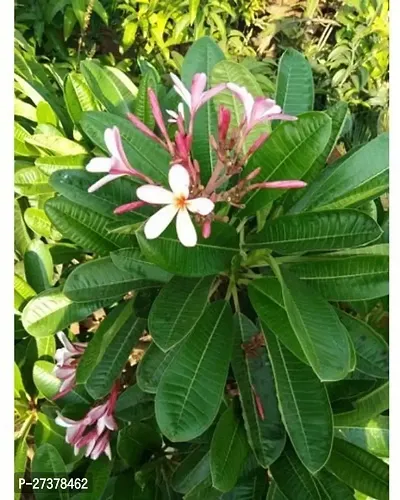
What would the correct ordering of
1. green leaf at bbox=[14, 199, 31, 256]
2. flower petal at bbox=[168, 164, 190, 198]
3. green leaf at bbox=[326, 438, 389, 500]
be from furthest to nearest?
green leaf at bbox=[14, 199, 31, 256] → green leaf at bbox=[326, 438, 389, 500] → flower petal at bbox=[168, 164, 190, 198]

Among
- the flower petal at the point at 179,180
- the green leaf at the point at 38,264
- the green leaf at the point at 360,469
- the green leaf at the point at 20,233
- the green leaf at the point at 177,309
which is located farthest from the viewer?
the green leaf at the point at 20,233

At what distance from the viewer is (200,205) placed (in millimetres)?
711

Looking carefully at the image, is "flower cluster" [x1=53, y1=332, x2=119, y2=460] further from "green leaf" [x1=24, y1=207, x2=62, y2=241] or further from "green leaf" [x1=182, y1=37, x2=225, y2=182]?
"green leaf" [x1=182, y1=37, x2=225, y2=182]

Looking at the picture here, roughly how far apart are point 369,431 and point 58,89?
3.43 feet

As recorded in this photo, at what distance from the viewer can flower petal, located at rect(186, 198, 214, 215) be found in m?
0.71

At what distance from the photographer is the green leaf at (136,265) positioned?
83cm

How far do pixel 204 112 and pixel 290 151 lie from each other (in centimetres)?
16

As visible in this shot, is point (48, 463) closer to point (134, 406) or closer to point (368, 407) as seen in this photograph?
point (134, 406)

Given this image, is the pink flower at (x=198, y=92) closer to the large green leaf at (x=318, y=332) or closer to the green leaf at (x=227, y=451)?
the large green leaf at (x=318, y=332)

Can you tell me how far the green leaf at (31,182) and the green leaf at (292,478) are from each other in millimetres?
566

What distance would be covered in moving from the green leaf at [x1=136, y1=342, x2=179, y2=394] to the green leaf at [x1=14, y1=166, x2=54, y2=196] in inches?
14.8

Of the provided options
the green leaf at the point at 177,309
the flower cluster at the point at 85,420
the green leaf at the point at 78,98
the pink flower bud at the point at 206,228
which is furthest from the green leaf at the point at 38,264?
the pink flower bud at the point at 206,228

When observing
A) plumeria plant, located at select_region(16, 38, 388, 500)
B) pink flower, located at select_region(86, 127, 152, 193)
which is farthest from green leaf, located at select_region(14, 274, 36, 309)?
pink flower, located at select_region(86, 127, 152, 193)

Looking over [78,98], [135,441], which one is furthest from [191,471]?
[78,98]
